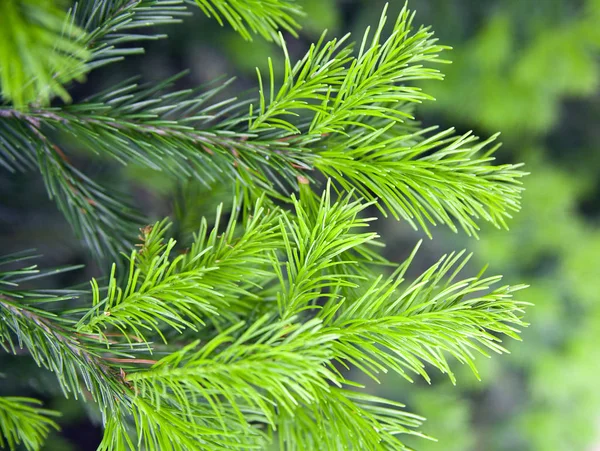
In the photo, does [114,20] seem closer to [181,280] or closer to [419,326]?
[181,280]

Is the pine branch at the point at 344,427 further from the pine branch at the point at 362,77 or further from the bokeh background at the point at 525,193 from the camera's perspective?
the bokeh background at the point at 525,193

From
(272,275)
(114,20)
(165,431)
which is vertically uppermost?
(114,20)

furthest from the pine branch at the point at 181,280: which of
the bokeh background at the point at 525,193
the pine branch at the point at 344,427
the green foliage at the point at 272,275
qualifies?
the bokeh background at the point at 525,193

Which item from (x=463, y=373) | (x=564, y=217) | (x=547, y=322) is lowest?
(x=463, y=373)

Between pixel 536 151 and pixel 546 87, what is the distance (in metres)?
0.28

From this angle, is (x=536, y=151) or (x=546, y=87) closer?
(x=546, y=87)

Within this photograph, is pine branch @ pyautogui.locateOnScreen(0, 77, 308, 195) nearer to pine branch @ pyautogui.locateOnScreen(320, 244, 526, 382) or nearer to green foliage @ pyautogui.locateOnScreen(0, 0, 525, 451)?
green foliage @ pyautogui.locateOnScreen(0, 0, 525, 451)

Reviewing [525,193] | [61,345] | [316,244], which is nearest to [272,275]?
[316,244]

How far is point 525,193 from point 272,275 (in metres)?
1.05

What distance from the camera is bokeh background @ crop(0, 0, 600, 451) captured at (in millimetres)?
952

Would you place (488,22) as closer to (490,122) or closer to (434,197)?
(490,122)

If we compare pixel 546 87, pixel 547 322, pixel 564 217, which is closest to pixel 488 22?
pixel 546 87

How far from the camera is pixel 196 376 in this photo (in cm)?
30

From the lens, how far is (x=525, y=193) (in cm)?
123
